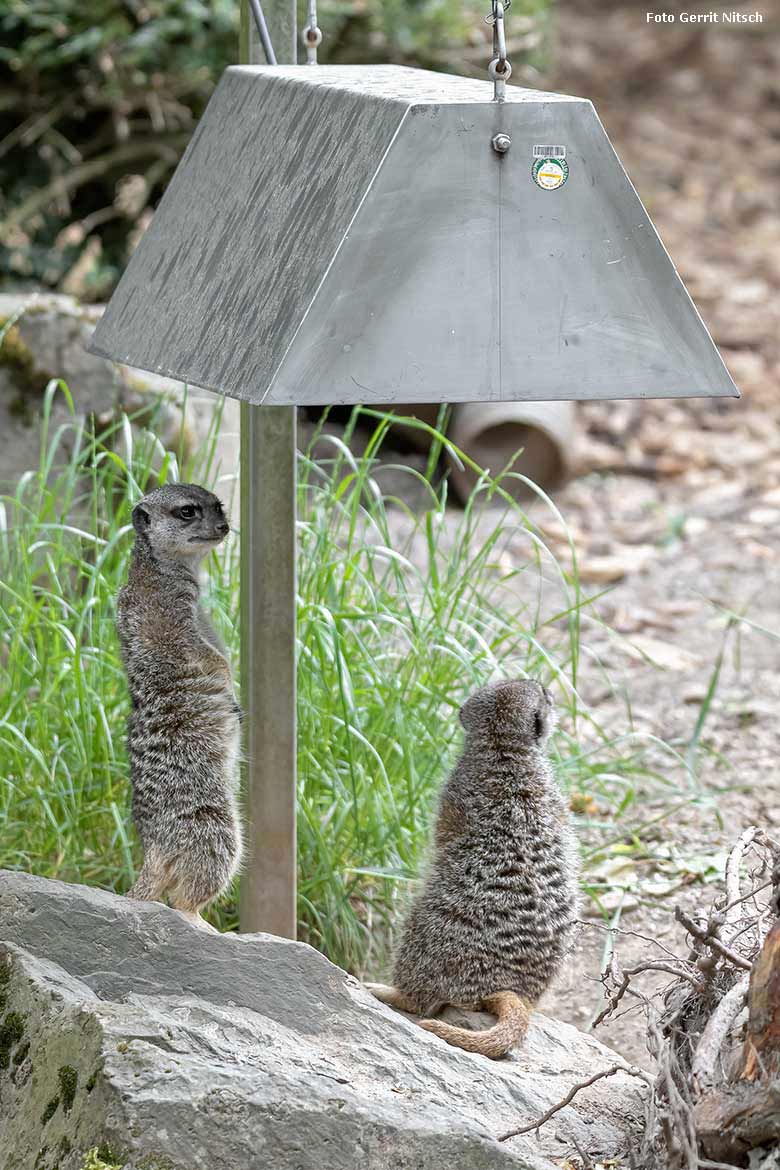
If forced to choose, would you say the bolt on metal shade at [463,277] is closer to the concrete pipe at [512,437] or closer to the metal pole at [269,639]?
the metal pole at [269,639]

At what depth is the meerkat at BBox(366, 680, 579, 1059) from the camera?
9.57 ft

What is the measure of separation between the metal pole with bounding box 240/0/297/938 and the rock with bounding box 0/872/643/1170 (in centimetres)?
42

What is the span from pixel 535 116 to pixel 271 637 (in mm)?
1157

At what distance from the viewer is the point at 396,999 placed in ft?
9.81

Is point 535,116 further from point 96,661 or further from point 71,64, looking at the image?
point 71,64

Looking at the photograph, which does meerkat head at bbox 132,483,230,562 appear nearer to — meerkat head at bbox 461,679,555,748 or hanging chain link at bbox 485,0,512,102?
meerkat head at bbox 461,679,555,748

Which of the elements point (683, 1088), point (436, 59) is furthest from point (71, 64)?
point (683, 1088)

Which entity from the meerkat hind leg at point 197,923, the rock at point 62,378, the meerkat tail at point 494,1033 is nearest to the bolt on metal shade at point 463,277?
the meerkat hind leg at point 197,923

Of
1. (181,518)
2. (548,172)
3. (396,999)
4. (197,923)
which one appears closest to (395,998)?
(396,999)

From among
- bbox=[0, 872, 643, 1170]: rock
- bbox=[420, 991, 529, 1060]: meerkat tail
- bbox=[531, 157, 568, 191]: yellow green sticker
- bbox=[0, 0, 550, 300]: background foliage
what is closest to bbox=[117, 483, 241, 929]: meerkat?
bbox=[0, 872, 643, 1170]: rock

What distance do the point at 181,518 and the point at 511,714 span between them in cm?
73

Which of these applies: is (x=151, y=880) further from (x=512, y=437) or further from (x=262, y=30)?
(x=512, y=437)

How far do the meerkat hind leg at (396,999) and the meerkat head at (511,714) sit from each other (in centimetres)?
51

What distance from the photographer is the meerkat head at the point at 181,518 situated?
2.91m
